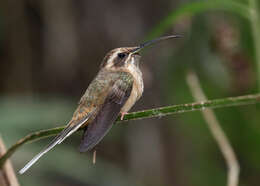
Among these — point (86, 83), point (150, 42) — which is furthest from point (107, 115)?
point (86, 83)

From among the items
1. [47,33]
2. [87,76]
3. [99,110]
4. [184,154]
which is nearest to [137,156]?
[184,154]

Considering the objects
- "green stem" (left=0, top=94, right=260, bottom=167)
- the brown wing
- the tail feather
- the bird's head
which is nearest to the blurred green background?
the bird's head

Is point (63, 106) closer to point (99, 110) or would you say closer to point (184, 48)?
point (184, 48)

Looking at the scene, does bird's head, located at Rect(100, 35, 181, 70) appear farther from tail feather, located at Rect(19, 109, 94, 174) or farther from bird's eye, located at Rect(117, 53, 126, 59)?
tail feather, located at Rect(19, 109, 94, 174)

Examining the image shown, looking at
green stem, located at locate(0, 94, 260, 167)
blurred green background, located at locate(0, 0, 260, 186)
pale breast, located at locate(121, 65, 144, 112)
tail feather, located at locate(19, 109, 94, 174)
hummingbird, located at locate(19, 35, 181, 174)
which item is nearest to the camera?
green stem, located at locate(0, 94, 260, 167)

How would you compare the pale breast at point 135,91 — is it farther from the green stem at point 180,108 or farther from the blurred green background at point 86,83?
the green stem at point 180,108

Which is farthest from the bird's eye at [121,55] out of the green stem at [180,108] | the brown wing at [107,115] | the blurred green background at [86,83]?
the green stem at [180,108]

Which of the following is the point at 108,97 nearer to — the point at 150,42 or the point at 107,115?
the point at 107,115
